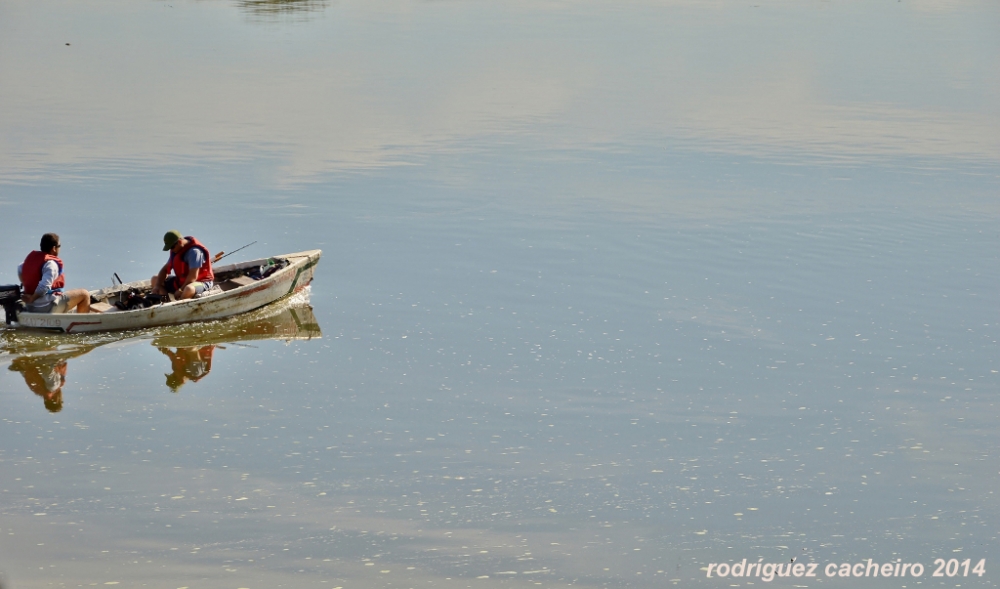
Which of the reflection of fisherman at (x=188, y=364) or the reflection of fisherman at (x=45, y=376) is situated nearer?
the reflection of fisherman at (x=45, y=376)

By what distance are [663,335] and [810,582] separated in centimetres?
523

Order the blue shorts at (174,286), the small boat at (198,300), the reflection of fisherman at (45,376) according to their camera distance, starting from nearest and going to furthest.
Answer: the reflection of fisherman at (45,376) → the small boat at (198,300) → the blue shorts at (174,286)

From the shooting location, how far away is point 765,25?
42.9 m

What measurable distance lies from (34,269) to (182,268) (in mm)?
1581

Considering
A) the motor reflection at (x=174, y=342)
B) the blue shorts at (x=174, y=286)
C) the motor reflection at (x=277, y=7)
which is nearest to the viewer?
the motor reflection at (x=174, y=342)

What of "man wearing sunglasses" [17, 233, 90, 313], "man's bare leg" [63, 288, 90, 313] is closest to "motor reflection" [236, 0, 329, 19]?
"man's bare leg" [63, 288, 90, 313]

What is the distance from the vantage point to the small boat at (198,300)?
13.3m

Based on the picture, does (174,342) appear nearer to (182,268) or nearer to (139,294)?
(182,268)

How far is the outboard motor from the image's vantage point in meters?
13.2

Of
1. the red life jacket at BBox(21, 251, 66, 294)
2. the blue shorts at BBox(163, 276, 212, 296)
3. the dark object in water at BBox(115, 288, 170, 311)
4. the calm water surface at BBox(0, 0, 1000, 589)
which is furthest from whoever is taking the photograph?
the blue shorts at BBox(163, 276, 212, 296)

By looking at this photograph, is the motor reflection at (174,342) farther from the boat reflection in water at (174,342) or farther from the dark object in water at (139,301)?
the dark object in water at (139,301)

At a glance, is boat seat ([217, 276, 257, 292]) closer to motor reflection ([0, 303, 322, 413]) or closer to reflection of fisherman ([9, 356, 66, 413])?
motor reflection ([0, 303, 322, 413])

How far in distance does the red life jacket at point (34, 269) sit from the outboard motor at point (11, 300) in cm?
10

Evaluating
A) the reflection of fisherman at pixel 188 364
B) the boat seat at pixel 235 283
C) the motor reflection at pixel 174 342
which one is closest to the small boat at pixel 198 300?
the boat seat at pixel 235 283
